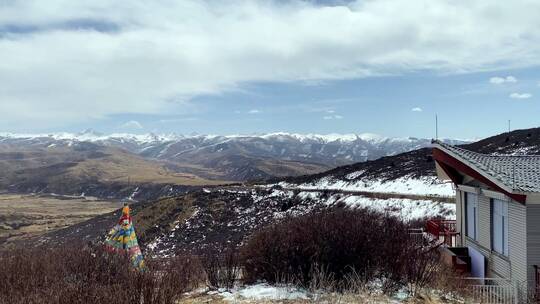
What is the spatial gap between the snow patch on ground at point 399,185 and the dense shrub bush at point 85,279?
3080cm

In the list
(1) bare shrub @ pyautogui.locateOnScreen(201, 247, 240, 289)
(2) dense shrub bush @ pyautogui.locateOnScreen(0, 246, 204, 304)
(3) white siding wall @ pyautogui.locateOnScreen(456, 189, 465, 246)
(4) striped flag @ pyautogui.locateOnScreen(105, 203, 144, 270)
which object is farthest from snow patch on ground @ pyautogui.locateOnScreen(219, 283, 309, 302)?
(3) white siding wall @ pyautogui.locateOnScreen(456, 189, 465, 246)

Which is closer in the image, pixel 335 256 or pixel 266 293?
pixel 266 293

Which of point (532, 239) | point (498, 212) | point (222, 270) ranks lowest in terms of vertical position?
point (222, 270)

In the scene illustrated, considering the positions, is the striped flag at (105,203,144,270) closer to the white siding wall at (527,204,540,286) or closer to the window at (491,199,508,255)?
the white siding wall at (527,204,540,286)

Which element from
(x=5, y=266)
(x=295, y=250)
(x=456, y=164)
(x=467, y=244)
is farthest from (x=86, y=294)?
(x=467, y=244)

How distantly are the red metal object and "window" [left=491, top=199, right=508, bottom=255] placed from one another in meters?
4.18

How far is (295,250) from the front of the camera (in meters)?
11.2

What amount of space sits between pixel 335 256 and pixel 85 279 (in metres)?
5.17

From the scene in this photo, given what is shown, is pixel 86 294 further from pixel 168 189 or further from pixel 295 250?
pixel 168 189

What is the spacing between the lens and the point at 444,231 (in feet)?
64.8

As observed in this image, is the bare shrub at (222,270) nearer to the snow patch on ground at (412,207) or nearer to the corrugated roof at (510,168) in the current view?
the corrugated roof at (510,168)

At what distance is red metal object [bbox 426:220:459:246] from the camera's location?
1928 cm

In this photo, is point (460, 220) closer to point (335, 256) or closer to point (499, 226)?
point (499, 226)

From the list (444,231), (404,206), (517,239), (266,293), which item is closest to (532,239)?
(517,239)
